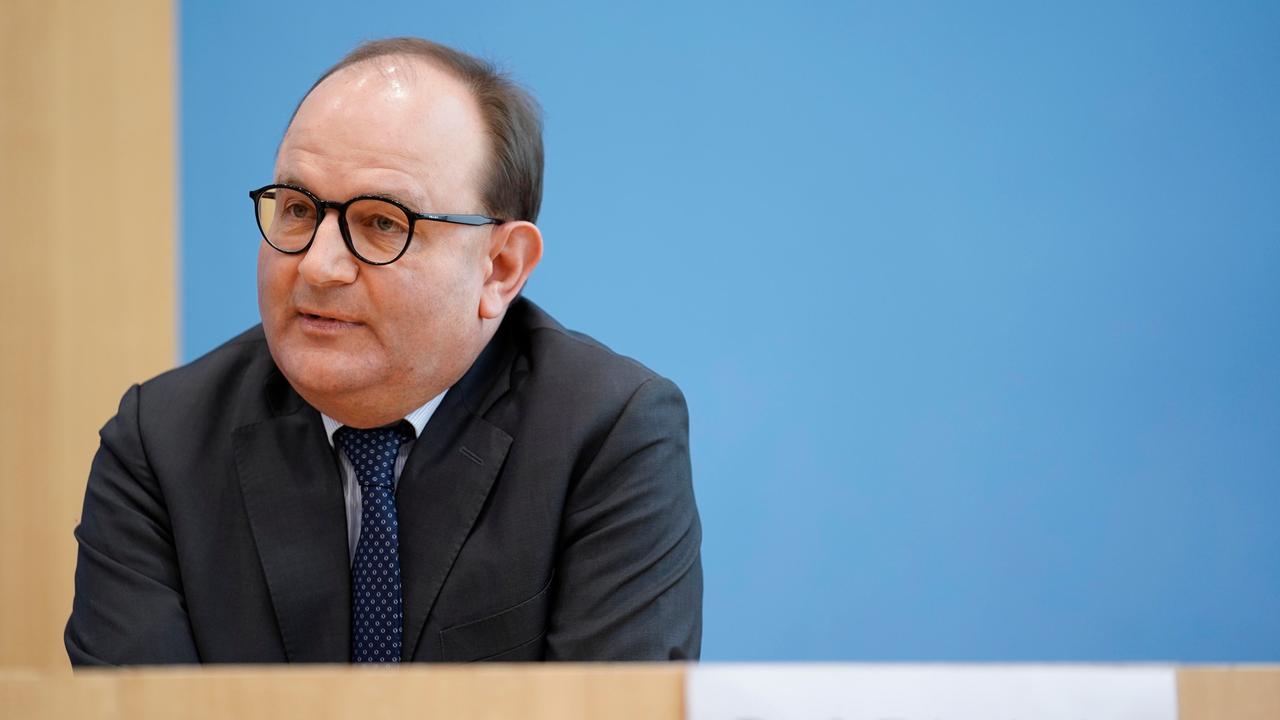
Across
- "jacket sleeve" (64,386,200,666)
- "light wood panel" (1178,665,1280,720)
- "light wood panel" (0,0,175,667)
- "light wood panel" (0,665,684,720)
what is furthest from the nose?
"light wood panel" (0,0,175,667)

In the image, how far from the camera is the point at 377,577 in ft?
4.37

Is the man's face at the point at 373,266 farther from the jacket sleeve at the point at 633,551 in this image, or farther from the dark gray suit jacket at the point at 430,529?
the jacket sleeve at the point at 633,551

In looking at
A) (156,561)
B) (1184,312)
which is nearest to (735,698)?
(156,561)

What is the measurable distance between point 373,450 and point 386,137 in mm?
368

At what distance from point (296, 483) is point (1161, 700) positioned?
100 cm

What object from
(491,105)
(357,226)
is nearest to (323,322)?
(357,226)

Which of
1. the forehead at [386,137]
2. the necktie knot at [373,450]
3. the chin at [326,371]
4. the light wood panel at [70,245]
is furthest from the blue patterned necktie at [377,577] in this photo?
the light wood panel at [70,245]

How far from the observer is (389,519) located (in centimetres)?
134

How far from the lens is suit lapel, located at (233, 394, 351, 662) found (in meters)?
1.33

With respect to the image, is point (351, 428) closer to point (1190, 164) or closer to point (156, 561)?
point (156, 561)

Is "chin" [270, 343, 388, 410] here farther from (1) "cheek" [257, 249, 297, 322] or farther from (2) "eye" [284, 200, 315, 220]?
(2) "eye" [284, 200, 315, 220]

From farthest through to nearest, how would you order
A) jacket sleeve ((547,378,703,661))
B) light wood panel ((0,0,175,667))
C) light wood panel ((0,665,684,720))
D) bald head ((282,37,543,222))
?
light wood panel ((0,0,175,667)) → bald head ((282,37,543,222)) → jacket sleeve ((547,378,703,661)) → light wood panel ((0,665,684,720))

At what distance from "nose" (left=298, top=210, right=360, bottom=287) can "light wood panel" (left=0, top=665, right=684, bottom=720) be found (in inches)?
28.0

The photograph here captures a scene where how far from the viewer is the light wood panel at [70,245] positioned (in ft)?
8.20
